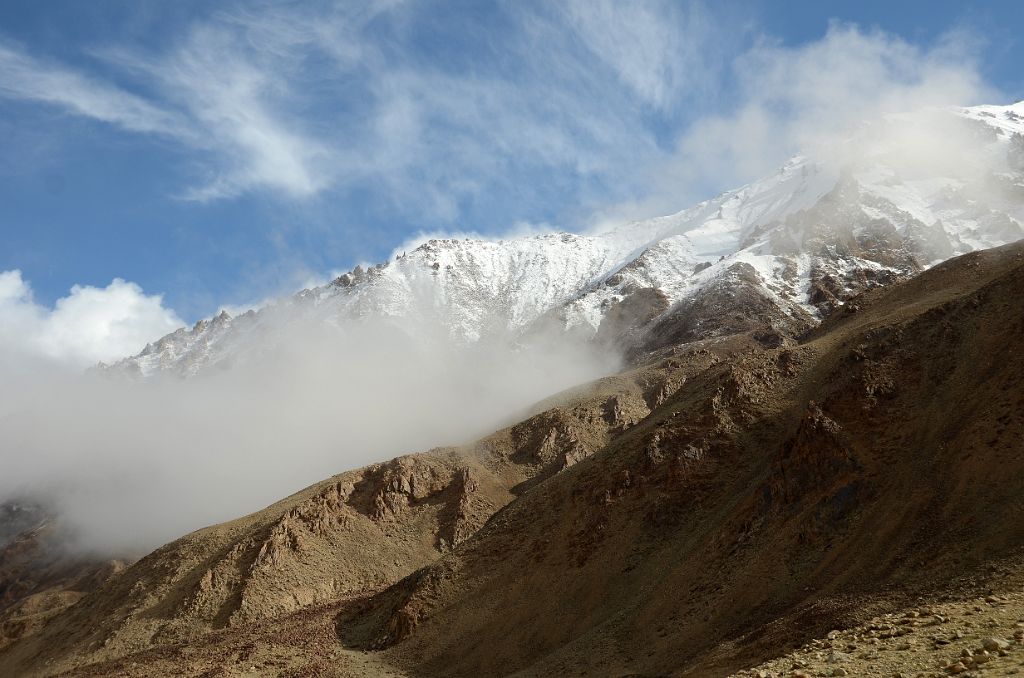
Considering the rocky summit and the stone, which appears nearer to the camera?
the stone

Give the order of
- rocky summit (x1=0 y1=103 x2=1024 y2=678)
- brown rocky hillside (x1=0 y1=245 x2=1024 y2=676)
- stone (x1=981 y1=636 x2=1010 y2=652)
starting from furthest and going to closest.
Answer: brown rocky hillside (x1=0 y1=245 x2=1024 y2=676), rocky summit (x1=0 y1=103 x2=1024 y2=678), stone (x1=981 y1=636 x2=1010 y2=652)

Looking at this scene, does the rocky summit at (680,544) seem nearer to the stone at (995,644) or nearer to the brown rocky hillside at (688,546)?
the stone at (995,644)

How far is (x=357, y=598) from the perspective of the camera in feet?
205

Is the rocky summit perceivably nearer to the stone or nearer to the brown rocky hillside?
the stone

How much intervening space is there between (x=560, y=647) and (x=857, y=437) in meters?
19.1

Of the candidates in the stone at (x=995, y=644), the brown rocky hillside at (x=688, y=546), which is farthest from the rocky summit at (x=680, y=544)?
the brown rocky hillside at (x=688, y=546)

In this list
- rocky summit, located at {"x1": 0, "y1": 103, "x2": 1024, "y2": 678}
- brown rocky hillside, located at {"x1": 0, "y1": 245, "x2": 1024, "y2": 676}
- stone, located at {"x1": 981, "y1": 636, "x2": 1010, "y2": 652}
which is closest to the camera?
stone, located at {"x1": 981, "y1": 636, "x2": 1010, "y2": 652}

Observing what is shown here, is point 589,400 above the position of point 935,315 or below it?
above

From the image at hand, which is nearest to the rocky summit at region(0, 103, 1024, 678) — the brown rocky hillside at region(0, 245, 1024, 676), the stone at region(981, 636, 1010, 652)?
the stone at region(981, 636, 1010, 652)

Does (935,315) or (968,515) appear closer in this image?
(968,515)

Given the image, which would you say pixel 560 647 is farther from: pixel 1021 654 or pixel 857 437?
pixel 1021 654

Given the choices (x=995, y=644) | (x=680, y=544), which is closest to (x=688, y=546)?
(x=680, y=544)

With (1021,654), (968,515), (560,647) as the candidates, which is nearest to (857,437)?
(968,515)

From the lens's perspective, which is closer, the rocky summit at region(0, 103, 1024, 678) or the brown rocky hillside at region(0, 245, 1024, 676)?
the rocky summit at region(0, 103, 1024, 678)
